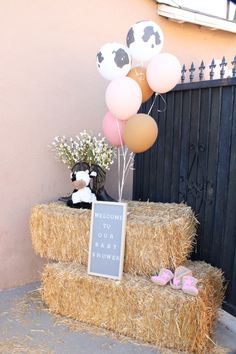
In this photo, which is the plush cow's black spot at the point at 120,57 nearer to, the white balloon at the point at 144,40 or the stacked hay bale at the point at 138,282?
the white balloon at the point at 144,40

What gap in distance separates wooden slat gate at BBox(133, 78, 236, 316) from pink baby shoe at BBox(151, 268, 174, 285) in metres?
0.54

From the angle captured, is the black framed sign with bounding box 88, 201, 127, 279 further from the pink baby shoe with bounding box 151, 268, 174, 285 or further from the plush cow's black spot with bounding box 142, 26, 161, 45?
Result: the plush cow's black spot with bounding box 142, 26, 161, 45

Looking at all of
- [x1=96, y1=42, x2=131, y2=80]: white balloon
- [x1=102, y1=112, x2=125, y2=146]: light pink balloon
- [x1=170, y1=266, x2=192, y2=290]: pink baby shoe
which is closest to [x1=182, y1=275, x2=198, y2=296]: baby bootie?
[x1=170, y1=266, x2=192, y2=290]: pink baby shoe

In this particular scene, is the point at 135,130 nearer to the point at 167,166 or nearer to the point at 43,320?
the point at 167,166

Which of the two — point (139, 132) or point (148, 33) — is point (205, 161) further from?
point (148, 33)

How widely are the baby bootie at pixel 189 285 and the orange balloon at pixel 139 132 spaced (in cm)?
101

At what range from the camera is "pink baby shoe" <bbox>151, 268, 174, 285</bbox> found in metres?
2.34

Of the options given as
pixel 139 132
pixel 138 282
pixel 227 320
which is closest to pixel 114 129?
pixel 139 132

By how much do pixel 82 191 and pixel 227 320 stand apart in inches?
60.4

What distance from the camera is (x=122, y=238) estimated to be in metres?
2.50

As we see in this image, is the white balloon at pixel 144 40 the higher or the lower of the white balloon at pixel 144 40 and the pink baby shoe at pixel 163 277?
the higher

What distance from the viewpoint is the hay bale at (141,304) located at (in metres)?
2.19

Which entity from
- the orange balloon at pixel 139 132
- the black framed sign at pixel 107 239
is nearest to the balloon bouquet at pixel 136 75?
the orange balloon at pixel 139 132

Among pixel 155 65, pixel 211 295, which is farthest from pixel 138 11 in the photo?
pixel 211 295
